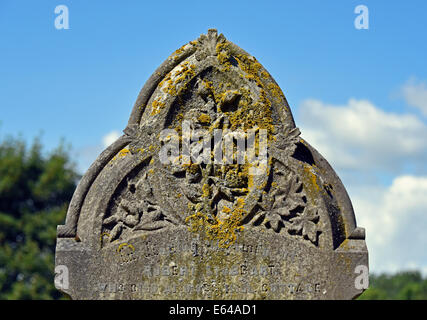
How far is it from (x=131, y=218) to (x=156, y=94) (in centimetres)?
144

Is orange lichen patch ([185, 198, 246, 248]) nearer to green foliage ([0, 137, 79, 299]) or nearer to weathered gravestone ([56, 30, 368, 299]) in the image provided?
weathered gravestone ([56, 30, 368, 299])

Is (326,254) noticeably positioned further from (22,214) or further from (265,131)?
(22,214)

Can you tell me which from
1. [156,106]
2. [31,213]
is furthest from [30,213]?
[156,106]

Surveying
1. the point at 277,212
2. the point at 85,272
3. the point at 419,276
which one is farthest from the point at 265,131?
the point at 419,276

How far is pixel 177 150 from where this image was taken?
25.4ft

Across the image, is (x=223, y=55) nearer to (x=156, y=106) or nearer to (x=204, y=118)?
(x=204, y=118)

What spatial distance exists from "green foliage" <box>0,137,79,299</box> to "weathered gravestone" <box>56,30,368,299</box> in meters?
18.1

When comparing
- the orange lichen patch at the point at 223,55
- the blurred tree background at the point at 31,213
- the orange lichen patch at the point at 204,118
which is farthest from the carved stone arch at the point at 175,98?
the blurred tree background at the point at 31,213

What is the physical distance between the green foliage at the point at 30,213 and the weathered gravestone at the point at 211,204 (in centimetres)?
1813

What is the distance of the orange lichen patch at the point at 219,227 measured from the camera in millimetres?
7543

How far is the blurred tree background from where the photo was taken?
83.6 ft

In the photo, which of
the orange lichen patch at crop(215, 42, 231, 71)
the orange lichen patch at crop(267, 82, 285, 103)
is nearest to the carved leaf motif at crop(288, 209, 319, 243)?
the orange lichen patch at crop(267, 82, 285, 103)
